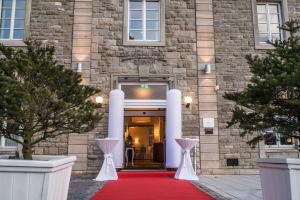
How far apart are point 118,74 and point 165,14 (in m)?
2.36

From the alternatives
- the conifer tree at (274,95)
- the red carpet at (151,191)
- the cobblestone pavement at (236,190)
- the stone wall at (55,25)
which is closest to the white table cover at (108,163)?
the red carpet at (151,191)

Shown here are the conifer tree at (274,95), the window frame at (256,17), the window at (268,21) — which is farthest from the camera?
the window at (268,21)

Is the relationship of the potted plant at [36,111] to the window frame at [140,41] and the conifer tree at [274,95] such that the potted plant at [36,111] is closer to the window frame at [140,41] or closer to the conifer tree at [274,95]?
the conifer tree at [274,95]

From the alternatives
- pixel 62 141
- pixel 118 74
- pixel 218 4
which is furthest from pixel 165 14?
pixel 62 141

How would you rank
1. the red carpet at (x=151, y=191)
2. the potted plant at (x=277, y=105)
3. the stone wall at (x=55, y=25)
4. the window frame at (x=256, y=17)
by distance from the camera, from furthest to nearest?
the window frame at (x=256, y=17)
the stone wall at (x=55, y=25)
the red carpet at (x=151, y=191)
the potted plant at (x=277, y=105)

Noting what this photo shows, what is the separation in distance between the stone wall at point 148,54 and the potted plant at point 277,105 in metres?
5.15

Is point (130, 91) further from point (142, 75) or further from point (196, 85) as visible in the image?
point (196, 85)

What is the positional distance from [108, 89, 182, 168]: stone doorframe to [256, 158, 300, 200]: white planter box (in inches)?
183

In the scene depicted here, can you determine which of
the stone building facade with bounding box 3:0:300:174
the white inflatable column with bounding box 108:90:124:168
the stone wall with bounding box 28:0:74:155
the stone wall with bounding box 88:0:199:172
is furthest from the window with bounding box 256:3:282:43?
the stone wall with bounding box 28:0:74:155

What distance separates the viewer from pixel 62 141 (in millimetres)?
8805

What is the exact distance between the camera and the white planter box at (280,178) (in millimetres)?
3301

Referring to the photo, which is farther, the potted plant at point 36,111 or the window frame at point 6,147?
the window frame at point 6,147

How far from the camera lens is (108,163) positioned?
7.64 meters

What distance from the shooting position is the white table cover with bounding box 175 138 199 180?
761cm
